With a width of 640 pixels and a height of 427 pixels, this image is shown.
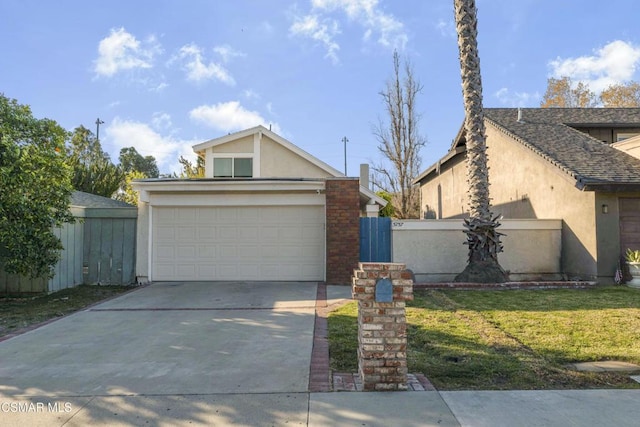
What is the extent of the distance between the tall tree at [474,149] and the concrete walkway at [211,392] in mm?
6210

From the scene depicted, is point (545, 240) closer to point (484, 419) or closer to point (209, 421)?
point (484, 419)

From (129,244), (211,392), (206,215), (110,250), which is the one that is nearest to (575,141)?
(206,215)

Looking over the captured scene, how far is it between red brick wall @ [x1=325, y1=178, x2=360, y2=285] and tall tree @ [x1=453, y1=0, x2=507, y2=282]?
3006mm

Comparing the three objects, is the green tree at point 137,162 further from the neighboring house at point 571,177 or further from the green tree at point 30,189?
the green tree at point 30,189

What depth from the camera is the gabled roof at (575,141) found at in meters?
11.6

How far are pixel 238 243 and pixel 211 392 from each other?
25.7 ft

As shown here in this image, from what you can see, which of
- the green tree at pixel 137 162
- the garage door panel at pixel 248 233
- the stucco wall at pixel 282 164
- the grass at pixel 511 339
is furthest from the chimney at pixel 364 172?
the green tree at pixel 137 162

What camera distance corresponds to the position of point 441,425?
Result: 3410 mm

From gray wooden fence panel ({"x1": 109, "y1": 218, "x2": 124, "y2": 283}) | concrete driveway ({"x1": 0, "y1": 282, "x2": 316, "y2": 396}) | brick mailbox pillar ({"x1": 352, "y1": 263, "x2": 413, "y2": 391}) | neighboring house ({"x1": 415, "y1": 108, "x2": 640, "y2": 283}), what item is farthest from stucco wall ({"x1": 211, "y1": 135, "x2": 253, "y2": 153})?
brick mailbox pillar ({"x1": 352, "y1": 263, "x2": 413, "y2": 391})

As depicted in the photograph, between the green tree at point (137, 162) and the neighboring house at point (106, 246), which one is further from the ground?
the green tree at point (137, 162)

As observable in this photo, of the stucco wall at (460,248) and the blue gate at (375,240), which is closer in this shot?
the blue gate at (375,240)

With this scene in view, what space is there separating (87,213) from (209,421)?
33.9 ft

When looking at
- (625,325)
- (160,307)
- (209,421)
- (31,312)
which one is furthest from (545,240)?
(31,312)

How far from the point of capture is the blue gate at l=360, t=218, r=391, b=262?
38.9ft
